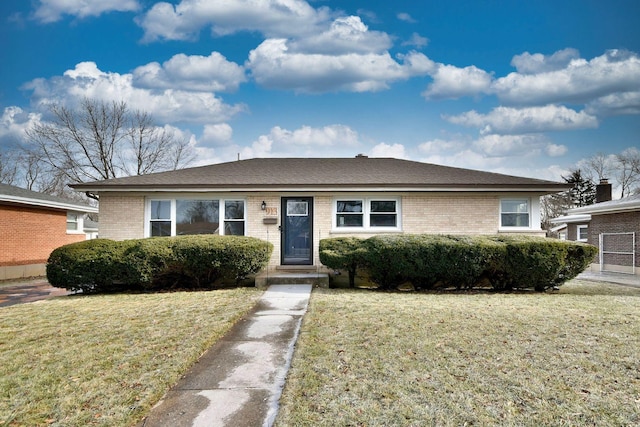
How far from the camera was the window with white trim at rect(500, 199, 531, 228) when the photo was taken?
512 inches

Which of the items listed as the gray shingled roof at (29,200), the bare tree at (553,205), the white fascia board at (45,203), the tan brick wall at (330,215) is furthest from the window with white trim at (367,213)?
the bare tree at (553,205)

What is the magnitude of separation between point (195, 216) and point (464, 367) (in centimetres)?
1023

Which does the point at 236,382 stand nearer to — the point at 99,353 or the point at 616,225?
the point at 99,353

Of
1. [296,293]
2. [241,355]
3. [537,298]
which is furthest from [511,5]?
[241,355]

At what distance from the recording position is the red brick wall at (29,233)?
1516cm

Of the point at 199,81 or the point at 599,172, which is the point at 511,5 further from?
the point at 599,172

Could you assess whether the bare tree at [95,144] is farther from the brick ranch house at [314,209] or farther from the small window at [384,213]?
the small window at [384,213]

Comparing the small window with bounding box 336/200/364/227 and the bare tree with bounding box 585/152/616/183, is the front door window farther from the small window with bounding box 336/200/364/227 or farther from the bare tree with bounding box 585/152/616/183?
the bare tree with bounding box 585/152/616/183

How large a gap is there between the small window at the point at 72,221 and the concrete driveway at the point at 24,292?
218 inches

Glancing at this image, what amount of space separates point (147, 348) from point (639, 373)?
573cm

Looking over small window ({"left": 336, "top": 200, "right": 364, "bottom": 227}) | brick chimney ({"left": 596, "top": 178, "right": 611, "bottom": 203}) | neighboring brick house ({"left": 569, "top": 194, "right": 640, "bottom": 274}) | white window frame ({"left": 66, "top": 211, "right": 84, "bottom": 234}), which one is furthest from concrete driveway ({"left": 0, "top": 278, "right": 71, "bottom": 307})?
brick chimney ({"left": 596, "top": 178, "right": 611, "bottom": 203})

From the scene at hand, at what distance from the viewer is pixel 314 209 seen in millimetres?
12773

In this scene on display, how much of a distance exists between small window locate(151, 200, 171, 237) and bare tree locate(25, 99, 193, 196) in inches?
902

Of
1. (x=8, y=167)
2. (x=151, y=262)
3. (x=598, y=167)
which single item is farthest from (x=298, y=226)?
(x=598, y=167)
